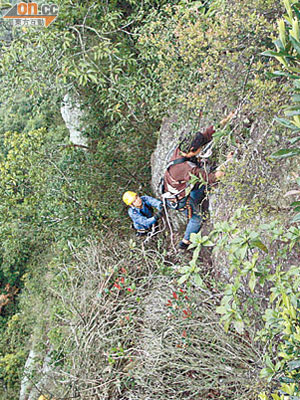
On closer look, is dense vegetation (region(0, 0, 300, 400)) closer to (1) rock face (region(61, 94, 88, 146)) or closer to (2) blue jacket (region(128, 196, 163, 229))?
(1) rock face (region(61, 94, 88, 146))

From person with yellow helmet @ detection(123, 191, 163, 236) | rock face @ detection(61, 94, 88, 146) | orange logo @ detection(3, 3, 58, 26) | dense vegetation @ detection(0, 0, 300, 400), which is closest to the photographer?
dense vegetation @ detection(0, 0, 300, 400)

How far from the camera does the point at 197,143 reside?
414 centimetres

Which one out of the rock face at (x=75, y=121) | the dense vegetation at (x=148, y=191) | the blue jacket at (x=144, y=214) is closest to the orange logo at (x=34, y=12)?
the dense vegetation at (x=148, y=191)

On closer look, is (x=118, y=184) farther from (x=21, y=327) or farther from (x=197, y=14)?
(x=21, y=327)

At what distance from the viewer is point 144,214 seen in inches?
191

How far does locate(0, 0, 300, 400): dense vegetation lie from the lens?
2338 millimetres

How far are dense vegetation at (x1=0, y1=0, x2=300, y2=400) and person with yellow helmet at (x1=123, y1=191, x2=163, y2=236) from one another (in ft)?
1.01

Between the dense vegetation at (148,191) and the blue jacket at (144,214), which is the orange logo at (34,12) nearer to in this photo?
the dense vegetation at (148,191)

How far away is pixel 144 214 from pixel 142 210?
0.07 m

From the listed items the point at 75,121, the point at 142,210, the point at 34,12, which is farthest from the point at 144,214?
the point at 34,12

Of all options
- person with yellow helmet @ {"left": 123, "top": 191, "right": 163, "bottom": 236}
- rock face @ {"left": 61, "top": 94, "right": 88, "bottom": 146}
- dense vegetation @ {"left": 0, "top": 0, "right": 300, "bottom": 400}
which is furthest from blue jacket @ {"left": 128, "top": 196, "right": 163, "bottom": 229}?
rock face @ {"left": 61, "top": 94, "right": 88, "bottom": 146}

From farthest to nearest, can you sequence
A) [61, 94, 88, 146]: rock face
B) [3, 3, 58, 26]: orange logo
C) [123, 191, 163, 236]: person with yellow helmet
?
[61, 94, 88, 146]: rock face → [123, 191, 163, 236]: person with yellow helmet → [3, 3, 58, 26]: orange logo

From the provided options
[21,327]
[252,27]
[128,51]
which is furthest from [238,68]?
[21,327]

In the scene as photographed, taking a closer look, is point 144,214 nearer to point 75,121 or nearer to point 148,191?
point 148,191
